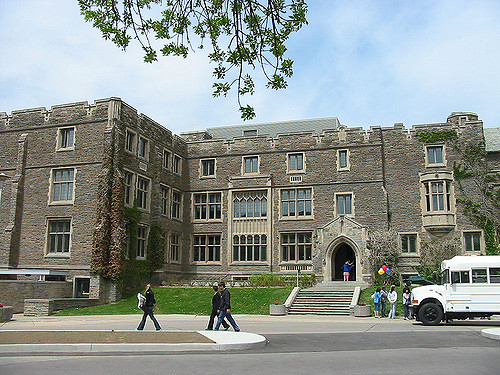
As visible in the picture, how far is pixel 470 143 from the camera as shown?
31.9m

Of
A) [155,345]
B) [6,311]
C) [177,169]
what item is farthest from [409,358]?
[177,169]

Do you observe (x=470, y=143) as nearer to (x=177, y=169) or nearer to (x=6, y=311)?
(x=177, y=169)

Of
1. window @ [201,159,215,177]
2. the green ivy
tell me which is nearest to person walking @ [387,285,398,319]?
the green ivy

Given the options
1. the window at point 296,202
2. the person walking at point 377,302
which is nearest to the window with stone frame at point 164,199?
the window at point 296,202

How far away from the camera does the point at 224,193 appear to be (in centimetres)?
3591

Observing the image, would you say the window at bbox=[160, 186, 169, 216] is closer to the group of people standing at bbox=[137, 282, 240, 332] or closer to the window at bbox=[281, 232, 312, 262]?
the window at bbox=[281, 232, 312, 262]

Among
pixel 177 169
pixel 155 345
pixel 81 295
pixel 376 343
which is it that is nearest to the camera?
pixel 155 345

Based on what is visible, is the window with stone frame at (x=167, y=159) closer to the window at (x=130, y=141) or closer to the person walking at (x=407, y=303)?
the window at (x=130, y=141)

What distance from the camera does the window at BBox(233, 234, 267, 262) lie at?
113 feet

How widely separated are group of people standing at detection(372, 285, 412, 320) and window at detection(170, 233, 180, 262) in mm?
15178

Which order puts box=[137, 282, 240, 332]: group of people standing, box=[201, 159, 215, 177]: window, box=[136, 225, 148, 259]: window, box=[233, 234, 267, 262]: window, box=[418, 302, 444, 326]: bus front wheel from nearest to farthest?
box=[137, 282, 240, 332]: group of people standing
box=[418, 302, 444, 326]: bus front wheel
box=[136, 225, 148, 259]: window
box=[233, 234, 267, 262]: window
box=[201, 159, 215, 177]: window

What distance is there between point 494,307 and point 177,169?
23.0 m

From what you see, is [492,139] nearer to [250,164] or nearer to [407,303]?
[250,164]

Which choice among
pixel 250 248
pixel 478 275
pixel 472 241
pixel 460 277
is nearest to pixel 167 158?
pixel 250 248
